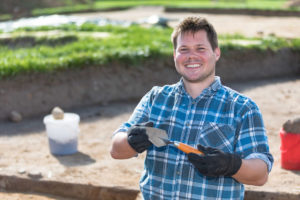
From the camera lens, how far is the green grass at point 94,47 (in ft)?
19.6

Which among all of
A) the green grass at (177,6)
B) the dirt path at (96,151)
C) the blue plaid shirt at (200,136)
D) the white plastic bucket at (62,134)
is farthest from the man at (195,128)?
the green grass at (177,6)

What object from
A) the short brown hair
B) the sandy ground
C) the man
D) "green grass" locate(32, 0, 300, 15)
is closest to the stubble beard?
the man

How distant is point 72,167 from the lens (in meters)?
4.05

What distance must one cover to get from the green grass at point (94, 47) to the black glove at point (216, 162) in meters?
4.12

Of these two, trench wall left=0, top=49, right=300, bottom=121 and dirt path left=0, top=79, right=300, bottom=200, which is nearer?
dirt path left=0, top=79, right=300, bottom=200

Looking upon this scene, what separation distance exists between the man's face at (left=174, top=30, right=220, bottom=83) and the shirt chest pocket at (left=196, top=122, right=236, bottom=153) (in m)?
0.24

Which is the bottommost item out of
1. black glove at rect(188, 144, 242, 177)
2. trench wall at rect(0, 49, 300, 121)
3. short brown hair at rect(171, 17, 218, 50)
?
trench wall at rect(0, 49, 300, 121)

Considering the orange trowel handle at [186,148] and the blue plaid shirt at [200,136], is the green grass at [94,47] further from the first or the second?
the orange trowel handle at [186,148]

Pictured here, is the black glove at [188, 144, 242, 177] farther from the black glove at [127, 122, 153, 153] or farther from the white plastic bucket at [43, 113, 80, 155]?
the white plastic bucket at [43, 113, 80, 155]

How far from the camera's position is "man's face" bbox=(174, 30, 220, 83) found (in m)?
2.33

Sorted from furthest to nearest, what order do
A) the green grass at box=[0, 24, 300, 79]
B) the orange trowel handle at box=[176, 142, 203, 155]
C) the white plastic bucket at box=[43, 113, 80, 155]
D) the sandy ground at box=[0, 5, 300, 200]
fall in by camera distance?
the green grass at box=[0, 24, 300, 79]
the white plastic bucket at box=[43, 113, 80, 155]
the sandy ground at box=[0, 5, 300, 200]
the orange trowel handle at box=[176, 142, 203, 155]

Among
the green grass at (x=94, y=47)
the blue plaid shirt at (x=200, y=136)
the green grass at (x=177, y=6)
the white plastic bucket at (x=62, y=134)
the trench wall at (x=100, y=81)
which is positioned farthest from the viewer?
the green grass at (x=177, y=6)

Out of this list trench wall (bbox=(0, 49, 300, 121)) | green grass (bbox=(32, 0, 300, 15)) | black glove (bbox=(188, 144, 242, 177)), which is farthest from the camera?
green grass (bbox=(32, 0, 300, 15))

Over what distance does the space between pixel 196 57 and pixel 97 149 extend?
2.42 m
